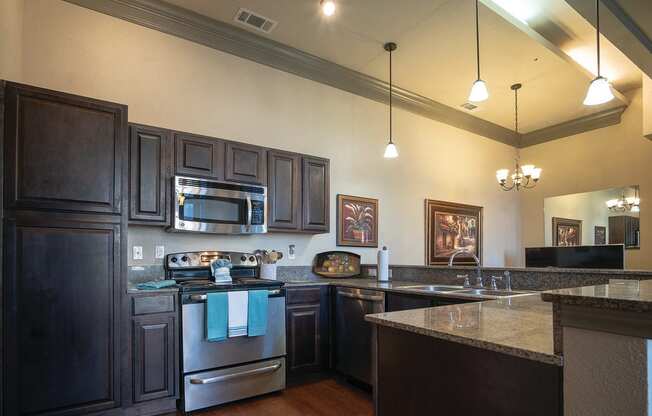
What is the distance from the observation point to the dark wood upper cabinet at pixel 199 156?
3096 millimetres

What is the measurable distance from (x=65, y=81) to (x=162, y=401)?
2.47 meters

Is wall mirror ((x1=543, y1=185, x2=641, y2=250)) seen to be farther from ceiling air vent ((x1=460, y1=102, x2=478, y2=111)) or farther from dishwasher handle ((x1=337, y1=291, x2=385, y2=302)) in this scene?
dishwasher handle ((x1=337, y1=291, x2=385, y2=302))

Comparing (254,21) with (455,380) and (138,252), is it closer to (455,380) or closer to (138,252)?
(138,252)

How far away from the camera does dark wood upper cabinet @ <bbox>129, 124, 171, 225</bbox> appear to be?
113 inches

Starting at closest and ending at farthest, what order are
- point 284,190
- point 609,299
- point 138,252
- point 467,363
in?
point 609,299 < point 467,363 < point 138,252 < point 284,190

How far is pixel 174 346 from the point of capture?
268 cm

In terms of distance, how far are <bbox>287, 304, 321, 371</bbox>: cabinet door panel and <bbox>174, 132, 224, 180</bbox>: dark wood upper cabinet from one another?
1.37 meters

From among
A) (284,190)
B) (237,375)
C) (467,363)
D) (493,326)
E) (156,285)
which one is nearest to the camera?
(467,363)

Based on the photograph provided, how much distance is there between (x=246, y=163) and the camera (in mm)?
3473

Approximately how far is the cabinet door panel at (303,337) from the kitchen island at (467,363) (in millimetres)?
1847

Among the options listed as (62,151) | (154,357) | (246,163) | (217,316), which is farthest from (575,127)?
(62,151)

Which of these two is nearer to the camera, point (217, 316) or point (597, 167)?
point (217, 316)

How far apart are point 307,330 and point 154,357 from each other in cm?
128

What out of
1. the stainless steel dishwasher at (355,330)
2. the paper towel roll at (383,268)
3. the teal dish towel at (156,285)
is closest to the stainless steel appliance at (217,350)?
the teal dish towel at (156,285)
